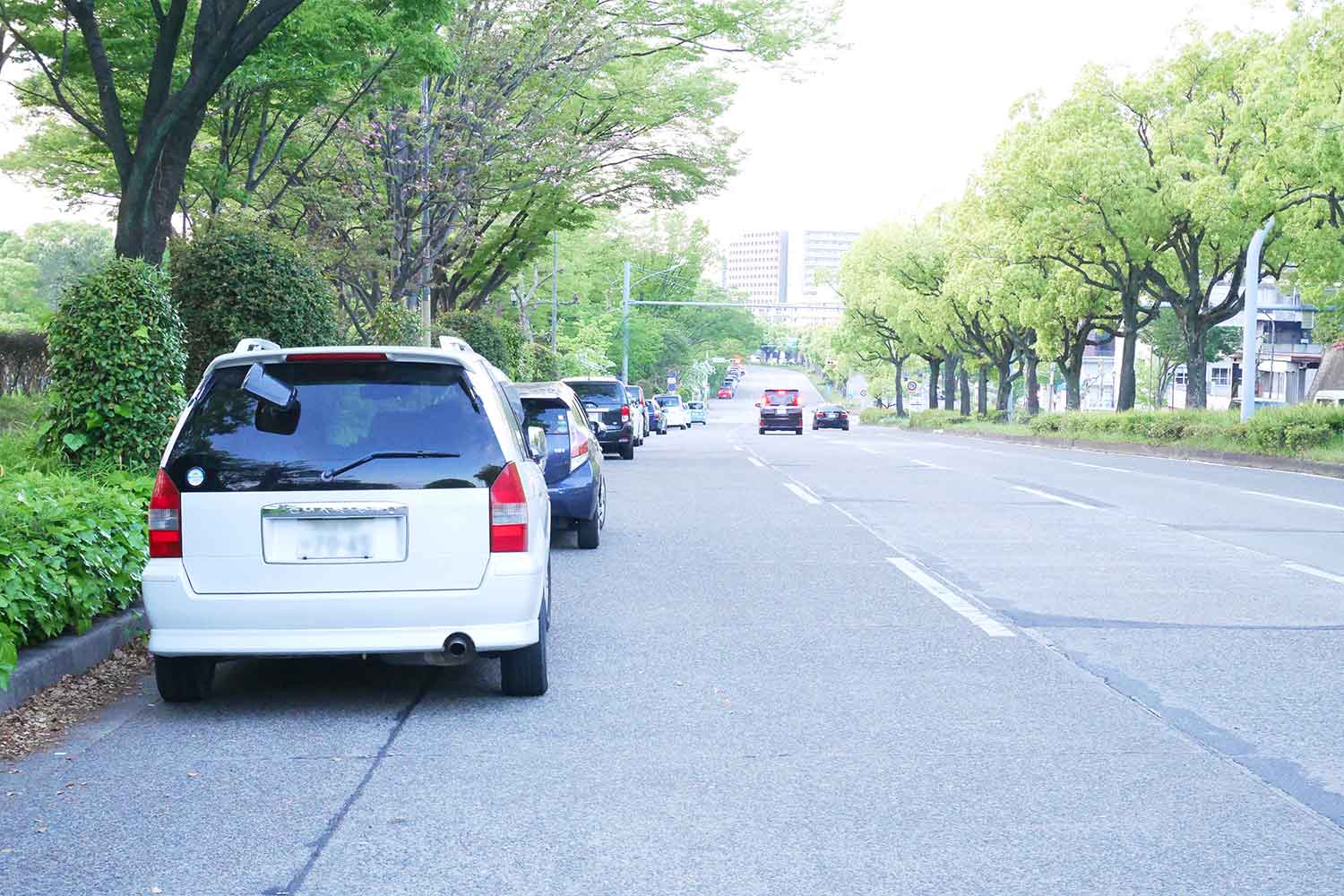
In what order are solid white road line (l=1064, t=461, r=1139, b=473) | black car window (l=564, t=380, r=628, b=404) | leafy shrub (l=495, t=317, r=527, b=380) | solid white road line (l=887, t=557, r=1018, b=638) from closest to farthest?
1. solid white road line (l=887, t=557, r=1018, b=638)
2. solid white road line (l=1064, t=461, r=1139, b=473)
3. black car window (l=564, t=380, r=628, b=404)
4. leafy shrub (l=495, t=317, r=527, b=380)

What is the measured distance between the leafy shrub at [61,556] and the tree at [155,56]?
17.0 ft

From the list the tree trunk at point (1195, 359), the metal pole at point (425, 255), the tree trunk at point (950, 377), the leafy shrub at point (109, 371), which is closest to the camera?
the leafy shrub at point (109, 371)

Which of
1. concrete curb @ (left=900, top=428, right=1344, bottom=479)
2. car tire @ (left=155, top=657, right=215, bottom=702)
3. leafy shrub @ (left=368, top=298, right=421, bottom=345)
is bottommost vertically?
concrete curb @ (left=900, top=428, right=1344, bottom=479)

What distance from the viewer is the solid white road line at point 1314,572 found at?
33.9 ft

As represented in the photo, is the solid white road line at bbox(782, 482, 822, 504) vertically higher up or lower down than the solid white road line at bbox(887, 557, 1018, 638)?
lower down

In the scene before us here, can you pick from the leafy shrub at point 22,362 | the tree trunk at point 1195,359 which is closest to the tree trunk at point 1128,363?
the tree trunk at point 1195,359

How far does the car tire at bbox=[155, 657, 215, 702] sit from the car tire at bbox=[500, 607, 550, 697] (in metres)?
1.30

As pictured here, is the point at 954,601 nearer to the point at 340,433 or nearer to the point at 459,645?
the point at 459,645

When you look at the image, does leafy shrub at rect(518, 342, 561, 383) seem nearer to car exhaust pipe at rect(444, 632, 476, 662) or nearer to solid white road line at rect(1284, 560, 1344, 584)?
solid white road line at rect(1284, 560, 1344, 584)

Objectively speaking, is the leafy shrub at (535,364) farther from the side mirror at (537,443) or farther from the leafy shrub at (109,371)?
the side mirror at (537,443)

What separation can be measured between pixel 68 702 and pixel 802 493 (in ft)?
43.9

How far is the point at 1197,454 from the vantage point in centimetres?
3309

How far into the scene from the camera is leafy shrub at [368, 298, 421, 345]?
23.4 metres

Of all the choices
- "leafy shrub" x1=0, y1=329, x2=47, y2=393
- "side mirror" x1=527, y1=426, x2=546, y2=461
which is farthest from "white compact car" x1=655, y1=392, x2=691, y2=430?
"side mirror" x1=527, y1=426, x2=546, y2=461
